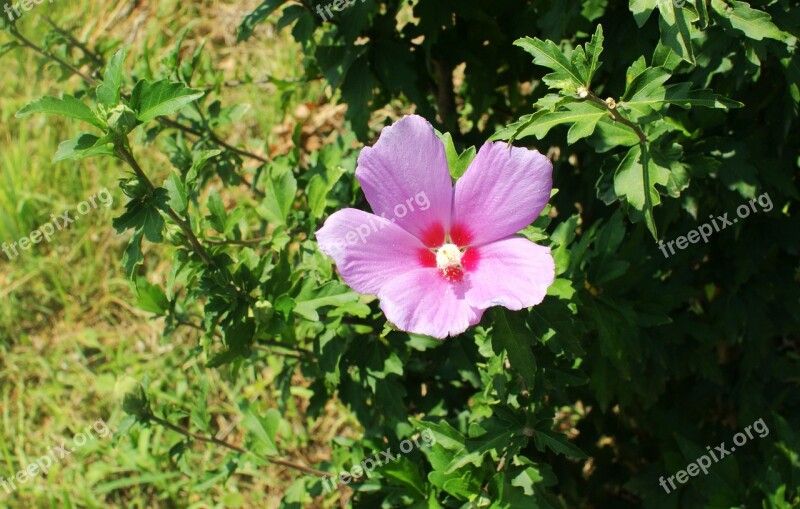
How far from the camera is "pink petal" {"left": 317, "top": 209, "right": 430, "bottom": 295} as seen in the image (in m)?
1.70

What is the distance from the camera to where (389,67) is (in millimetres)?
2697

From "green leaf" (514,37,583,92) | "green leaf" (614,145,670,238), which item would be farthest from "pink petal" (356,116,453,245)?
"green leaf" (614,145,670,238)

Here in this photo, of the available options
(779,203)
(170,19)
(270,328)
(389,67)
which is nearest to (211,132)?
(389,67)

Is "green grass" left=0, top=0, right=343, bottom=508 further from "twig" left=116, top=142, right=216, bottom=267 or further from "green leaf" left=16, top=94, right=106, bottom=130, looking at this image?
"green leaf" left=16, top=94, right=106, bottom=130

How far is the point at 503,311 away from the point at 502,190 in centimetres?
30

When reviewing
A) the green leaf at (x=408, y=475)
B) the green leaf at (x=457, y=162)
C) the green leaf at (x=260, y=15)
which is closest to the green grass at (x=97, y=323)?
the green leaf at (x=260, y=15)

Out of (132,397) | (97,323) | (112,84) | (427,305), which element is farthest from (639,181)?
(97,323)

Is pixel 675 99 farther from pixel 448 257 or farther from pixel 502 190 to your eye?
pixel 448 257

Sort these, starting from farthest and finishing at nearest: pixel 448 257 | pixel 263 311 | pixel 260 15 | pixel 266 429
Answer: pixel 266 429, pixel 260 15, pixel 263 311, pixel 448 257

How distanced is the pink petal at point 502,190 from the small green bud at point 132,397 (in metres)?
1.28

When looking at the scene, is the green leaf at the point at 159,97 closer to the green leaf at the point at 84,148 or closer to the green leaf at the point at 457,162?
the green leaf at the point at 84,148

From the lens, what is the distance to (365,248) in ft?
5.68

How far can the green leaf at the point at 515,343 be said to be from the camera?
1.83 meters

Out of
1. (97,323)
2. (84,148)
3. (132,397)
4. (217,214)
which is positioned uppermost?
(84,148)
